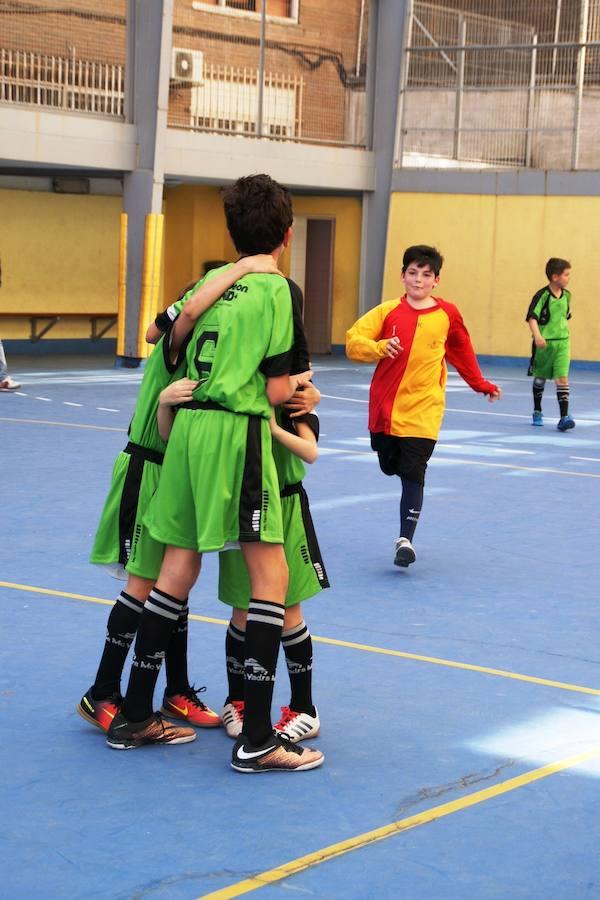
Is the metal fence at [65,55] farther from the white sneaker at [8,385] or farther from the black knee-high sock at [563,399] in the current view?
the black knee-high sock at [563,399]

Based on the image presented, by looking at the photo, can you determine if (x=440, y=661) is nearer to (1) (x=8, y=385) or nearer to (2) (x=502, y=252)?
(1) (x=8, y=385)

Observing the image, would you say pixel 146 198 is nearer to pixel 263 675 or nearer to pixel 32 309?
pixel 32 309

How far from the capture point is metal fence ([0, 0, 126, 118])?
21.0m


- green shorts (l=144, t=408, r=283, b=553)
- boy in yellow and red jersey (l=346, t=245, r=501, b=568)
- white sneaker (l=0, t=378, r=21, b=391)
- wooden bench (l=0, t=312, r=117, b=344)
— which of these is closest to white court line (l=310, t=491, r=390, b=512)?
boy in yellow and red jersey (l=346, t=245, r=501, b=568)

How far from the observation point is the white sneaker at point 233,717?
4.77m

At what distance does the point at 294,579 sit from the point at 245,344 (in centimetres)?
82

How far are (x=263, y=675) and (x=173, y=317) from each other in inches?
46.2

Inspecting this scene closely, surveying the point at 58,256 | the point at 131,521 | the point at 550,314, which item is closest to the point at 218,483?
the point at 131,521

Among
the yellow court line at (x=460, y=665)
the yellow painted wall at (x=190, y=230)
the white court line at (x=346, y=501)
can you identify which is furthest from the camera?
the yellow painted wall at (x=190, y=230)

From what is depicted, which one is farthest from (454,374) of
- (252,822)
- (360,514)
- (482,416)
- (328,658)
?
(252,822)

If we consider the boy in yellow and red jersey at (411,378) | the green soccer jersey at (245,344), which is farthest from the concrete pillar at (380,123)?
the green soccer jersey at (245,344)

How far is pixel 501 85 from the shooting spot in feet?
84.2

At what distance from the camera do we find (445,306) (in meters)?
8.00

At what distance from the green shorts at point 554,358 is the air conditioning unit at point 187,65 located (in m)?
9.98
